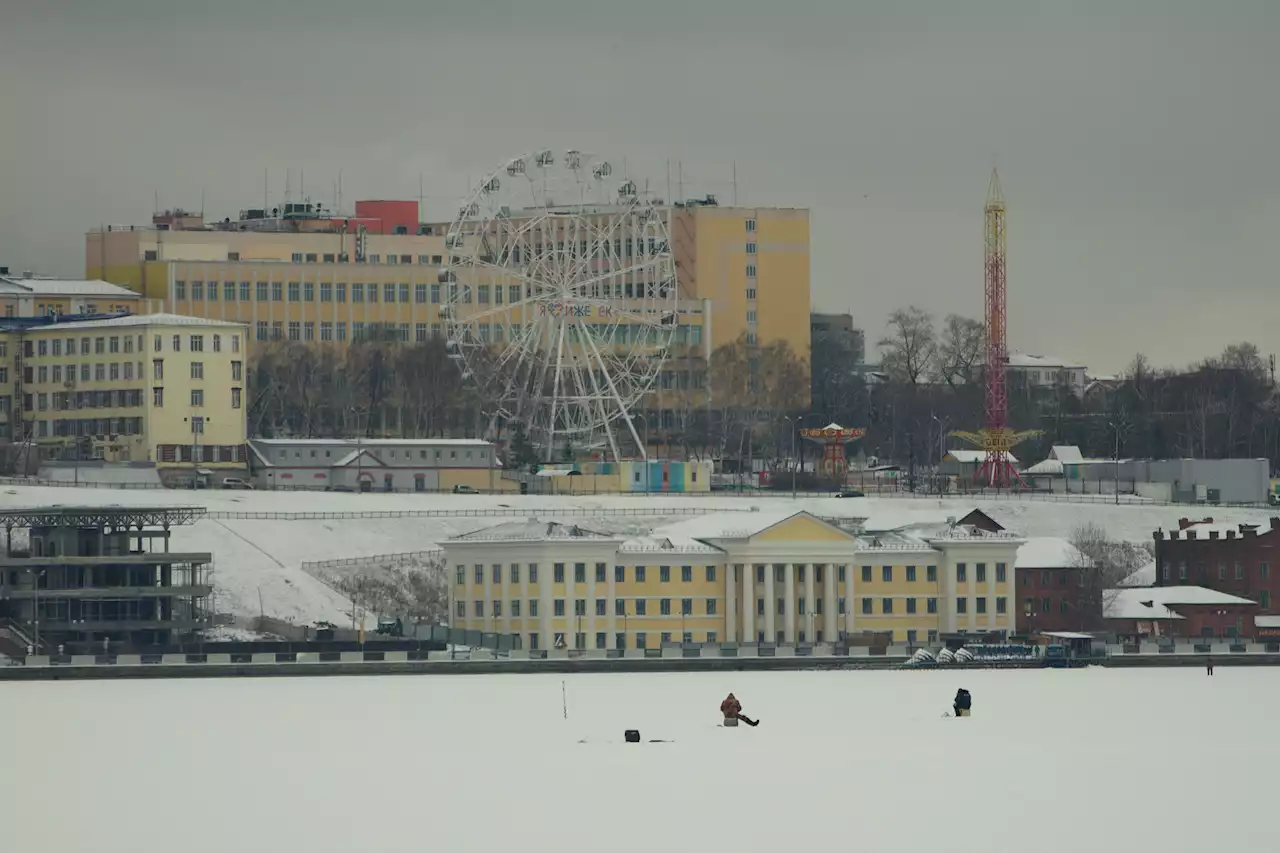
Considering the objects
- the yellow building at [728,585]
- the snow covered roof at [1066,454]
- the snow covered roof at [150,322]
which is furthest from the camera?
the snow covered roof at [1066,454]

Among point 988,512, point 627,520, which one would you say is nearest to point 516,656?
point 627,520

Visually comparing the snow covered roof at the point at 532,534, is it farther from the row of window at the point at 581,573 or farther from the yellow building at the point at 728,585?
the row of window at the point at 581,573

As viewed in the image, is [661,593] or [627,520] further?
[627,520]

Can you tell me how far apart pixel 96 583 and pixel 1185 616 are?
4458 cm

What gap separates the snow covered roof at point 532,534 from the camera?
134 m

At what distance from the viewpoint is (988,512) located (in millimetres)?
158625

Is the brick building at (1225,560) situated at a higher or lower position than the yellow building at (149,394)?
lower

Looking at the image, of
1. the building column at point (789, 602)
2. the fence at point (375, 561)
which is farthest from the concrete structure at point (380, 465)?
the building column at point (789, 602)

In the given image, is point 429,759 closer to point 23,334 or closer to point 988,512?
point 988,512

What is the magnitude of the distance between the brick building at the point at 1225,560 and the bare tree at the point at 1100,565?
107 inches

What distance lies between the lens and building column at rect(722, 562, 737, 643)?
137500mm

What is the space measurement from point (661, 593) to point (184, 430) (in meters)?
40.5

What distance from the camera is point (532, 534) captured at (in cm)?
13488

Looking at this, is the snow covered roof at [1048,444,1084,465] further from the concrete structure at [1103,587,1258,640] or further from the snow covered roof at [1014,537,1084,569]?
the concrete structure at [1103,587,1258,640]
